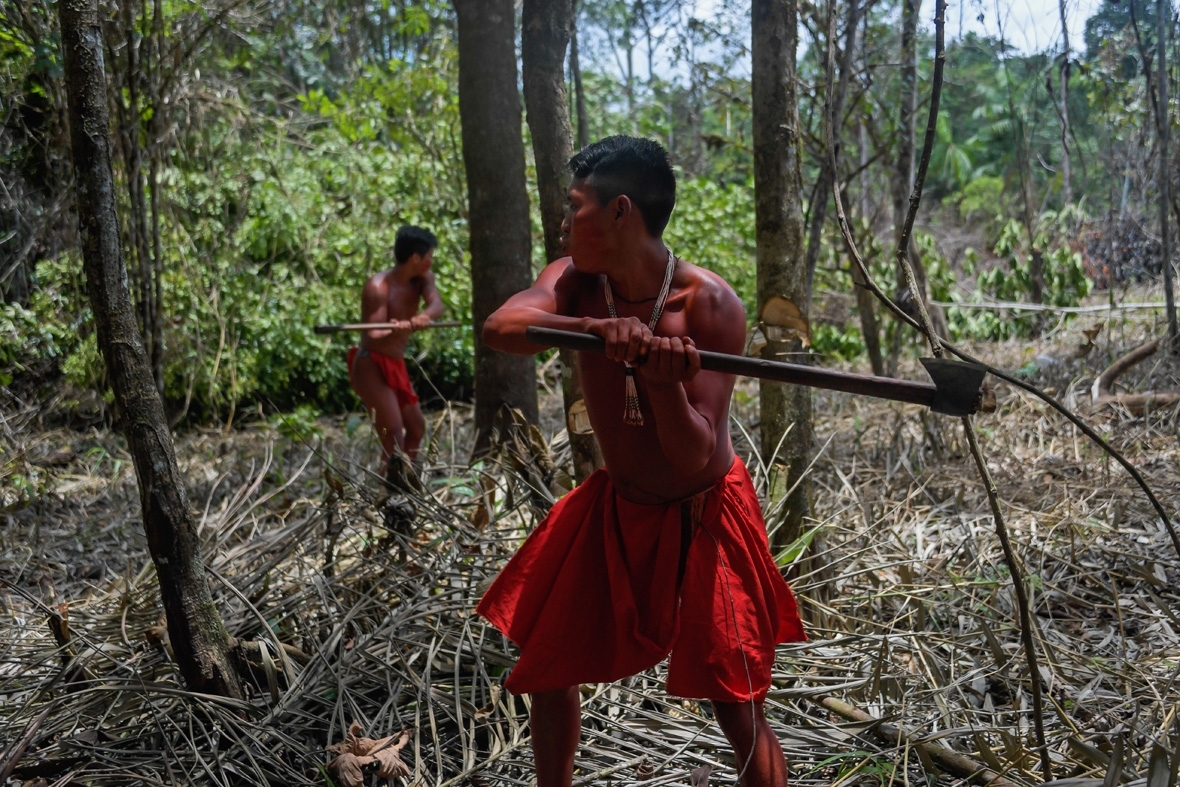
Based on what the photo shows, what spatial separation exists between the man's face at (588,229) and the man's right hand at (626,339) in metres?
0.31

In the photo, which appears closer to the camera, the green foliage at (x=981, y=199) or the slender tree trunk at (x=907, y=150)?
the slender tree trunk at (x=907, y=150)

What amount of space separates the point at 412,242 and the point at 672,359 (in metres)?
4.09

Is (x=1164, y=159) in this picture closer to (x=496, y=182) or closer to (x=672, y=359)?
(x=496, y=182)

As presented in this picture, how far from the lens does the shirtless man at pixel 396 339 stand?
539 centimetres

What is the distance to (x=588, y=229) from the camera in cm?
200

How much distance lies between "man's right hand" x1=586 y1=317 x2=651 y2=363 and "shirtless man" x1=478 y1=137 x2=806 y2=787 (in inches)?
4.8

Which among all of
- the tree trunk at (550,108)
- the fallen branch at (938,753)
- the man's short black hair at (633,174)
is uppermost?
the tree trunk at (550,108)

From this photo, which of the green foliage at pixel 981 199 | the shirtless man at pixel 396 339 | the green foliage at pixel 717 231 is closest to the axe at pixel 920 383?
the shirtless man at pixel 396 339

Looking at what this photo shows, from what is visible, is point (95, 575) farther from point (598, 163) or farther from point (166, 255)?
point (166, 255)

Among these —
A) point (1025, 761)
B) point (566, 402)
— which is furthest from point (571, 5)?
point (1025, 761)

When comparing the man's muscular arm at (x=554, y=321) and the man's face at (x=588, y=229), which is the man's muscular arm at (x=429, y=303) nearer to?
the man's muscular arm at (x=554, y=321)

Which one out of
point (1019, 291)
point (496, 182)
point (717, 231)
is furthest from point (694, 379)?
point (1019, 291)

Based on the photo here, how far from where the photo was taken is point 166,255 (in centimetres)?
788

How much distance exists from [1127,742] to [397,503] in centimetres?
230
